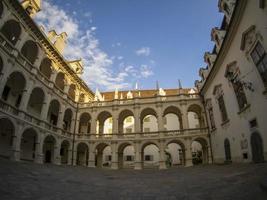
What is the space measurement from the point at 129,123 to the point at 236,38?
1222 inches

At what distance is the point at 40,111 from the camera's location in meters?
25.3

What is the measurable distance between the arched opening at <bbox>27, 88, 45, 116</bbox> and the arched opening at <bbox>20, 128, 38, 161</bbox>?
2.78m

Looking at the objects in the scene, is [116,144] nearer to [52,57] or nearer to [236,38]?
[52,57]

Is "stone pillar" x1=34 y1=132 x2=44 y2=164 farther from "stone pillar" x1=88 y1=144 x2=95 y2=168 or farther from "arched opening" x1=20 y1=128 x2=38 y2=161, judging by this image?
"stone pillar" x1=88 y1=144 x2=95 y2=168

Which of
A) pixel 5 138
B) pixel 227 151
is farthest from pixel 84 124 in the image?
pixel 227 151

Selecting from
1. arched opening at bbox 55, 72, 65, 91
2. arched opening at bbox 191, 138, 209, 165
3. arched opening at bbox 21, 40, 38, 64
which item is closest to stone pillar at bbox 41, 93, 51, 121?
arched opening at bbox 21, 40, 38, 64

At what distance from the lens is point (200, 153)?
3666 cm

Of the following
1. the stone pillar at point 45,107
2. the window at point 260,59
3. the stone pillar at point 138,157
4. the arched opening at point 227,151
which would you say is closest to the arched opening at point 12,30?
the stone pillar at point 45,107

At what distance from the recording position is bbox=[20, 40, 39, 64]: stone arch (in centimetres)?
2283

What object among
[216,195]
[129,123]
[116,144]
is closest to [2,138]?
[116,144]

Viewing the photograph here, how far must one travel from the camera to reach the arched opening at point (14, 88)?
20309 mm

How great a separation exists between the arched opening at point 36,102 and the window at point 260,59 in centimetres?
2225

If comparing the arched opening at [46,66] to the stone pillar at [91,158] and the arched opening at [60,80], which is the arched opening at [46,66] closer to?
the arched opening at [60,80]

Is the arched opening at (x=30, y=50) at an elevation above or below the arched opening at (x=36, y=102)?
above
